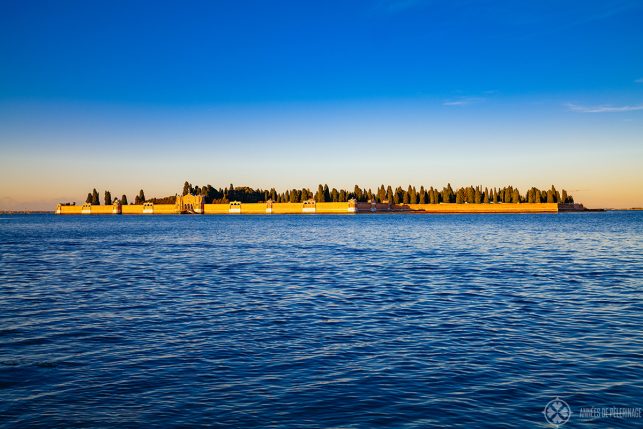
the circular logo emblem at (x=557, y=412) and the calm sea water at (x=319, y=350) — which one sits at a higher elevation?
the calm sea water at (x=319, y=350)

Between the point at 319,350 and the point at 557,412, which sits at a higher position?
the point at 319,350

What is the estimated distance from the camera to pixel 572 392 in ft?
31.1

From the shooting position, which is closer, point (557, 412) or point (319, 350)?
point (557, 412)

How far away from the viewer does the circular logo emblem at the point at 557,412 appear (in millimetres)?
8337

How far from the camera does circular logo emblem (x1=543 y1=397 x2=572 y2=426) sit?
834cm

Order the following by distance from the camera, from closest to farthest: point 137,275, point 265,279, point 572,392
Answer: point 572,392, point 265,279, point 137,275

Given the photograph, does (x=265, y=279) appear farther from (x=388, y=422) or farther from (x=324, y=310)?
(x=388, y=422)

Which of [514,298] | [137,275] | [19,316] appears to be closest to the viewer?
[19,316]

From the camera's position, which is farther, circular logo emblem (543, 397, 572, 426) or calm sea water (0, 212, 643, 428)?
calm sea water (0, 212, 643, 428)

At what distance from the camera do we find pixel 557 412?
28.3 feet

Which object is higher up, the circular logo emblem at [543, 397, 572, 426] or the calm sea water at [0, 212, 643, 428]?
the calm sea water at [0, 212, 643, 428]

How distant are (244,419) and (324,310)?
8.68m

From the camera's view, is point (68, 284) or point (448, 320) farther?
point (68, 284)

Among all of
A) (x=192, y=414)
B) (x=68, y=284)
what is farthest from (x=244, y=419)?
(x=68, y=284)
